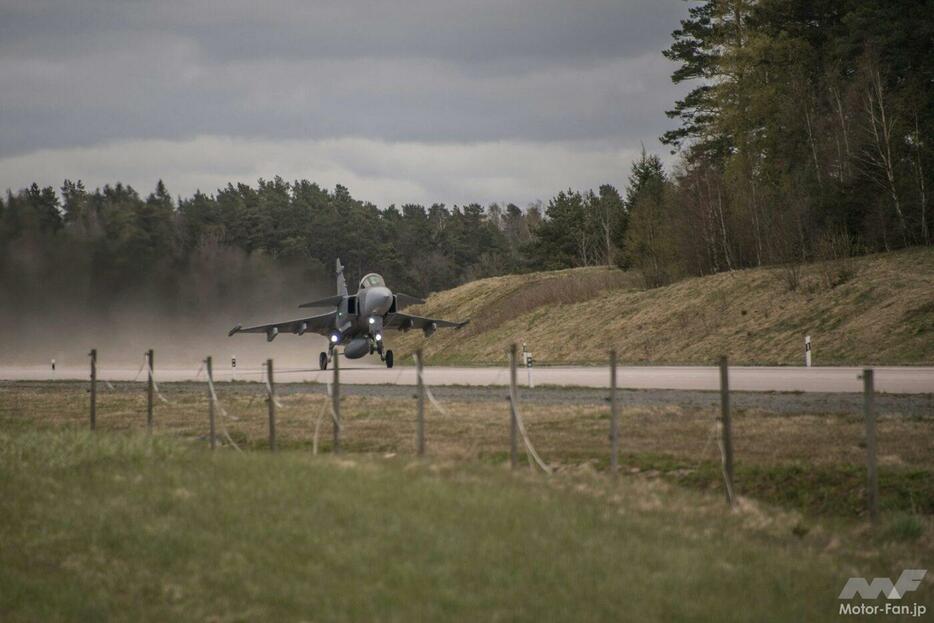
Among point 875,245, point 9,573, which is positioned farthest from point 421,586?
point 875,245

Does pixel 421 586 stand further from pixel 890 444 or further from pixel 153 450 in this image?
pixel 890 444

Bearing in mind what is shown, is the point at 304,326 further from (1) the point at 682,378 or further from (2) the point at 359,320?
(1) the point at 682,378

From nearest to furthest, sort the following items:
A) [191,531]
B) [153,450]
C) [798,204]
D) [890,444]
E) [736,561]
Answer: [736,561]
[191,531]
[153,450]
[890,444]
[798,204]

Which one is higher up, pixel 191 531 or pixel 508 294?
pixel 508 294

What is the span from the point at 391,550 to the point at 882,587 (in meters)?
4.46

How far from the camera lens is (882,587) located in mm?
8977

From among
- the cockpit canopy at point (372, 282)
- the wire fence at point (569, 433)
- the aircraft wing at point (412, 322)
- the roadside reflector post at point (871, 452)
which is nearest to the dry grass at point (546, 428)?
the wire fence at point (569, 433)

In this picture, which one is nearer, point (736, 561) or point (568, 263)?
point (736, 561)

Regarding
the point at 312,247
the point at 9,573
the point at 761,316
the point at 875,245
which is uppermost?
the point at 312,247

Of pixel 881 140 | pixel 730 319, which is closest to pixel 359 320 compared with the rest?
pixel 730 319

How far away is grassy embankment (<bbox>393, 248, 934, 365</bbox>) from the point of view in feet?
122

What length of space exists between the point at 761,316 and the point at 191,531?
3847 cm

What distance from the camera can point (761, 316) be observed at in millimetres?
45000

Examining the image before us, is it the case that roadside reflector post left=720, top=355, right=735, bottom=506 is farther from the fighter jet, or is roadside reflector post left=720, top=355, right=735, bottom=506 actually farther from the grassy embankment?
the fighter jet
